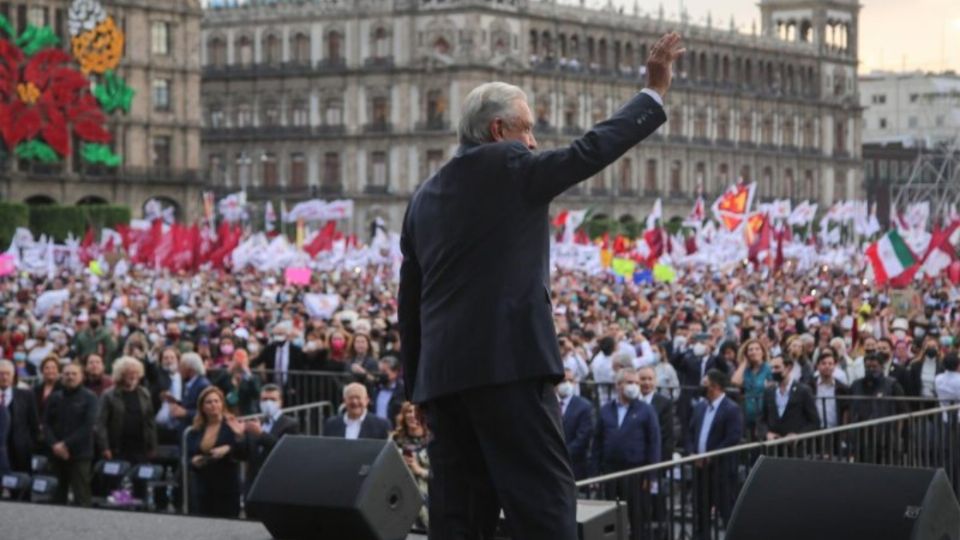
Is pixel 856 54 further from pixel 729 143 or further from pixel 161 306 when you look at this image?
pixel 161 306

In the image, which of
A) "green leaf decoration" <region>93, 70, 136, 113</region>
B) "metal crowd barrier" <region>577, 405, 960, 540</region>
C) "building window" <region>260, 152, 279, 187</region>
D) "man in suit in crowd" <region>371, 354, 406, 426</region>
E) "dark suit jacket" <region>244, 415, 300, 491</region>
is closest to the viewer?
"metal crowd barrier" <region>577, 405, 960, 540</region>

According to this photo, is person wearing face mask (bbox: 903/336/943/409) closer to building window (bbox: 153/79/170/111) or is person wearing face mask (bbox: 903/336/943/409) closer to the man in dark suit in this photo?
the man in dark suit

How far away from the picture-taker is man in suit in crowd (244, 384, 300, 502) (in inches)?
564

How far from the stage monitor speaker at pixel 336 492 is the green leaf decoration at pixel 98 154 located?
235ft

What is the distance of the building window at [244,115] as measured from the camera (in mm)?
100375

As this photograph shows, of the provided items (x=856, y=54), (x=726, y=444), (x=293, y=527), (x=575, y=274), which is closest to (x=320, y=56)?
(x=856, y=54)

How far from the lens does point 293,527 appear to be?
A: 27.2ft

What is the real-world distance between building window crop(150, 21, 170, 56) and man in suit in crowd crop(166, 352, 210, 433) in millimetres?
66265

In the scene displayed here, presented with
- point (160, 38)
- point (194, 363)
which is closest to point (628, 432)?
point (194, 363)

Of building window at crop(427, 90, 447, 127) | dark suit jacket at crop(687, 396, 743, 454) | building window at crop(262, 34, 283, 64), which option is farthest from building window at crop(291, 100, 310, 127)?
dark suit jacket at crop(687, 396, 743, 454)

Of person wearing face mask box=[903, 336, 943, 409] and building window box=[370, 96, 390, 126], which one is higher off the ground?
building window box=[370, 96, 390, 126]

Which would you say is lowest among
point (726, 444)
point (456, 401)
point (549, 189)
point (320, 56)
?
point (726, 444)

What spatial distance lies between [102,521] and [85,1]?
2743 inches

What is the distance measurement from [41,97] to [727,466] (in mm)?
64646
